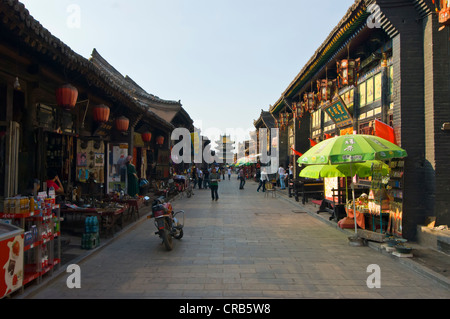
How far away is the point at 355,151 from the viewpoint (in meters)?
5.91

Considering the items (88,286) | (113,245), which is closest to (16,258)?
(88,286)

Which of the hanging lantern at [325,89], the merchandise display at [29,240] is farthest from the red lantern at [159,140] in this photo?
the merchandise display at [29,240]

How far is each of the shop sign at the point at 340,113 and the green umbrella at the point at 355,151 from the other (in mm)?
4854

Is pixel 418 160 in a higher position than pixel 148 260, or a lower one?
higher

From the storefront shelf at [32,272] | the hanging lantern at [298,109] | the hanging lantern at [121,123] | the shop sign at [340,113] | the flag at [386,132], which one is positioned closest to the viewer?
the storefront shelf at [32,272]

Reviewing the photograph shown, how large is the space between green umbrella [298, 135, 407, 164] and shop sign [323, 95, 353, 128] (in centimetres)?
485

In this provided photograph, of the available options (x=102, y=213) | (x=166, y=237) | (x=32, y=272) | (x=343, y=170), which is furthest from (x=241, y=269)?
(x=343, y=170)

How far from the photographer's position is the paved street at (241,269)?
4035 mm

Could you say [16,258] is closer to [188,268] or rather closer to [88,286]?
[88,286]

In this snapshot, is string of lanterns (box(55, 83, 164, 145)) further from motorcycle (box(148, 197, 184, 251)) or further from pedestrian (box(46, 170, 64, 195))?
motorcycle (box(148, 197, 184, 251))

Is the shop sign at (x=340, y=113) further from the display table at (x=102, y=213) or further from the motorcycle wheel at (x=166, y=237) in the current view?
the display table at (x=102, y=213)

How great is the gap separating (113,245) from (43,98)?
3429 millimetres

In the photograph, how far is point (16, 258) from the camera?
12.1ft

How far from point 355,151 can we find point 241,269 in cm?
302
